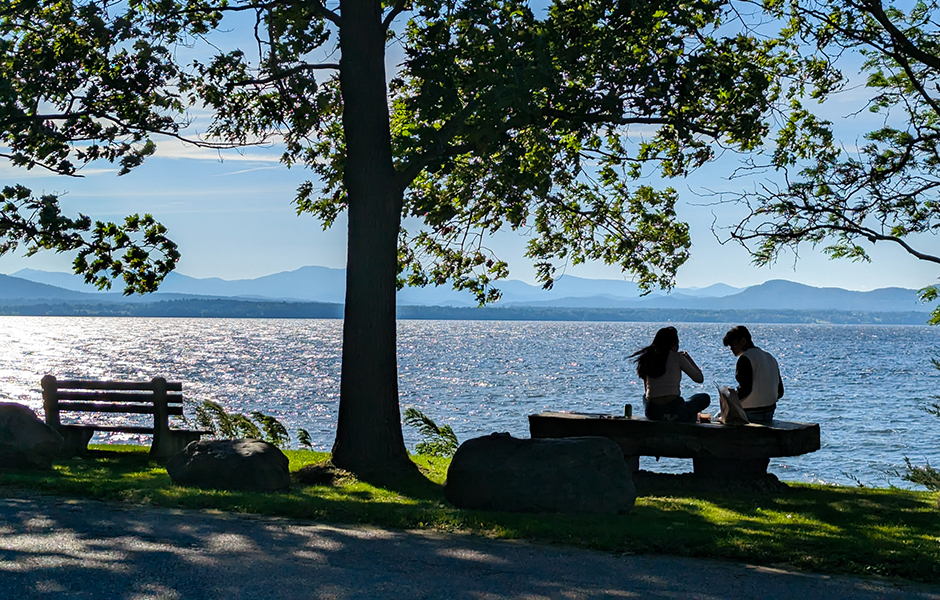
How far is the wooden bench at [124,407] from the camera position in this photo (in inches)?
688

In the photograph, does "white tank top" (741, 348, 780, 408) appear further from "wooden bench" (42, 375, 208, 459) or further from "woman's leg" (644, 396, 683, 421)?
"wooden bench" (42, 375, 208, 459)

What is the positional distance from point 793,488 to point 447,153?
7789 millimetres

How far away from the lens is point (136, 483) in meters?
12.9

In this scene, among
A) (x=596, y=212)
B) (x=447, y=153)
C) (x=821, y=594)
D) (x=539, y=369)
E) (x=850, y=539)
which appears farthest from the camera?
(x=539, y=369)

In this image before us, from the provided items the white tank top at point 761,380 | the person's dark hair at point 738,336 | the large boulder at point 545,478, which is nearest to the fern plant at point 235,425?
the large boulder at point 545,478

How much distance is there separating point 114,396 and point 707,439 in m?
12.0

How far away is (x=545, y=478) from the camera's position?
1078 cm

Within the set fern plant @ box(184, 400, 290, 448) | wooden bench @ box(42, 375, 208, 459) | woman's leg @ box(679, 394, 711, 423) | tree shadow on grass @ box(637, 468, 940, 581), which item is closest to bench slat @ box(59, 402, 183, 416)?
wooden bench @ box(42, 375, 208, 459)

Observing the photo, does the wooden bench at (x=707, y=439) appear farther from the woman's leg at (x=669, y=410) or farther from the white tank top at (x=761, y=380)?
the white tank top at (x=761, y=380)

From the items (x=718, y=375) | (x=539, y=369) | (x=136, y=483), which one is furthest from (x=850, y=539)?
(x=539, y=369)

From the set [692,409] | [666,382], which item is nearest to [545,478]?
[666,382]

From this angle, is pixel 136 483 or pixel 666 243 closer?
pixel 136 483

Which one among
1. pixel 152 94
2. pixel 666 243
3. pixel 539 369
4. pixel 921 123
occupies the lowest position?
pixel 539 369

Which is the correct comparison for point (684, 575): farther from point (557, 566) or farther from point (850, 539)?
point (850, 539)
